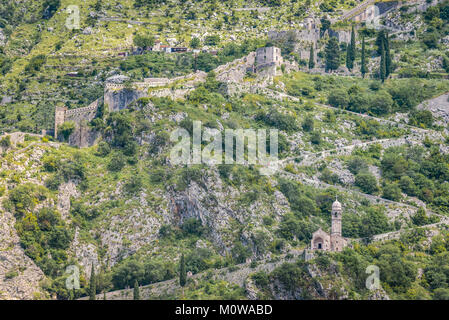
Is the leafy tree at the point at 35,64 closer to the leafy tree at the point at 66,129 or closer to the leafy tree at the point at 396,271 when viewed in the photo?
the leafy tree at the point at 66,129

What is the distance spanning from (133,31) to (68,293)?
191 feet

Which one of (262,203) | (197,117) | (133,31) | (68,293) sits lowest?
(68,293)

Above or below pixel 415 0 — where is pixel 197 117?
below

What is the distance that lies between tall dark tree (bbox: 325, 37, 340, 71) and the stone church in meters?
40.3

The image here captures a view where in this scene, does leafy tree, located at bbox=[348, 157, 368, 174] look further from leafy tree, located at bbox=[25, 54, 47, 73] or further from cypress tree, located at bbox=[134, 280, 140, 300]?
leafy tree, located at bbox=[25, 54, 47, 73]

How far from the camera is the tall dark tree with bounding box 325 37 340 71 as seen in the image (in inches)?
5143

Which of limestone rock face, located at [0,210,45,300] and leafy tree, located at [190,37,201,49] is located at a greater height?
leafy tree, located at [190,37,201,49]

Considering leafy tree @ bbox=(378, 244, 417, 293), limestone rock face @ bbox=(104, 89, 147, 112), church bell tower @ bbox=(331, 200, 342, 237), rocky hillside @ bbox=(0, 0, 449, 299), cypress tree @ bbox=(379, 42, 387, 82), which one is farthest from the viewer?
cypress tree @ bbox=(379, 42, 387, 82)

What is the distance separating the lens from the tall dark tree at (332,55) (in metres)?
131

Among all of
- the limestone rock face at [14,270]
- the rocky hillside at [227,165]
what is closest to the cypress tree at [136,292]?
the rocky hillside at [227,165]

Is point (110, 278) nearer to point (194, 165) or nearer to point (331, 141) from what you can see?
point (194, 165)

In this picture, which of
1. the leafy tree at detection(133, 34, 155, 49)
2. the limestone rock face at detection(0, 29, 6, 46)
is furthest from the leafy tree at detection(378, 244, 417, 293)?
the limestone rock face at detection(0, 29, 6, 46)

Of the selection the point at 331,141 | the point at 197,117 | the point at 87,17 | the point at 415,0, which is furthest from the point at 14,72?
the point at 415,0

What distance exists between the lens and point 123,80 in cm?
12006
